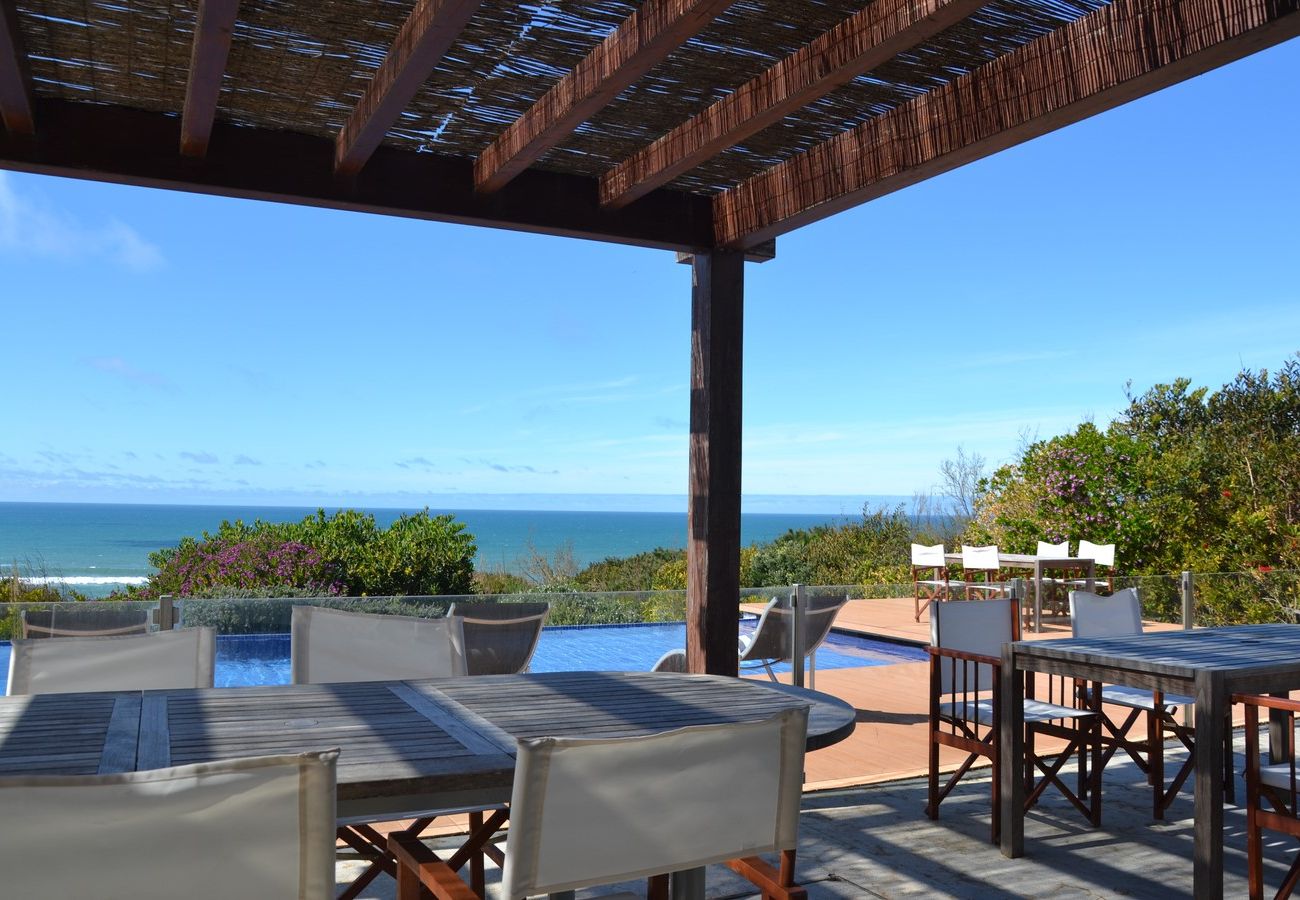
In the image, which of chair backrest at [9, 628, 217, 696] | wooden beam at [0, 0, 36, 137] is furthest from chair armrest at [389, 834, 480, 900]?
wooden beam at [0, 0, 36, 137]

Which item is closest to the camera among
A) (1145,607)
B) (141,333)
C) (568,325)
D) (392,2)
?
(392,2)

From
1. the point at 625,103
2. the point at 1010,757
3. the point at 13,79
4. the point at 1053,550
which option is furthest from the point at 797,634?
the point at 1053,550

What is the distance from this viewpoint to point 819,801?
436 cm

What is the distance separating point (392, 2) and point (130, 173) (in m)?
1.29

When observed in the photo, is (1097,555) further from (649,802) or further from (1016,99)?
(649,802)

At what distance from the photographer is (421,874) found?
6.17 ft

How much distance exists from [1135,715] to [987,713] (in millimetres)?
731

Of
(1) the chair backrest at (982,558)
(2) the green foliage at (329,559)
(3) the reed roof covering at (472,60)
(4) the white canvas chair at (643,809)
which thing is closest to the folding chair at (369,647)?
(4) the white canvas chair at (643,809)

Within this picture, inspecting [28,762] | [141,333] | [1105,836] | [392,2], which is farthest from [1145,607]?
[141,333]

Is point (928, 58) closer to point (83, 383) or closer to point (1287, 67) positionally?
point (1287, 67)

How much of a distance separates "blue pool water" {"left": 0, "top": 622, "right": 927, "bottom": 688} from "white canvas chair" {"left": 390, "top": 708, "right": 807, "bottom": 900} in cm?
196

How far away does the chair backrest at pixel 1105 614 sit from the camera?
5062 millimetres

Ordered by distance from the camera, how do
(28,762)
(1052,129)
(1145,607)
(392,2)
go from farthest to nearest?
(1145,607) → (1052,129) → (392,2) → (28,762)

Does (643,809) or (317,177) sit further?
(317,177)
